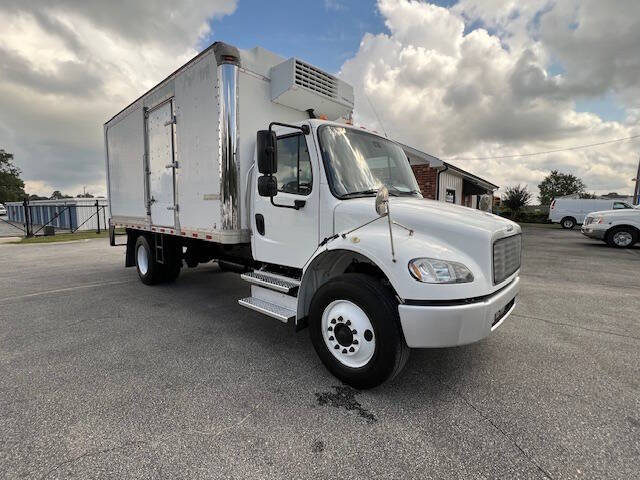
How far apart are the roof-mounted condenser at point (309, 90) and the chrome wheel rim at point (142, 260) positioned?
4203 mm

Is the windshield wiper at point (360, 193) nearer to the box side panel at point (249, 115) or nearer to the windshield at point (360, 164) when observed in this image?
the windshield at point (360, 164)

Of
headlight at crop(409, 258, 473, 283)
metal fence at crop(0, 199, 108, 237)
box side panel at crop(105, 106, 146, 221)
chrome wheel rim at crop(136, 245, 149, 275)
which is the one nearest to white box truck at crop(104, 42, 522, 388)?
headlight at crop(409, 258, 473, 283)

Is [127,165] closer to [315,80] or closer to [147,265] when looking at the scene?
[147,265]

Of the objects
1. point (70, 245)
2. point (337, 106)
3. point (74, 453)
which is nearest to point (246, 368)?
point (74, 453)

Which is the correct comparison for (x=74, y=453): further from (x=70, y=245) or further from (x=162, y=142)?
(x=70, y=245)

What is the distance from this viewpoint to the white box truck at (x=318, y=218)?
2.59m

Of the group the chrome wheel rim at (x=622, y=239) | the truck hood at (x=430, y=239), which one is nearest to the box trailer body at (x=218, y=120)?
the truck hood at (x=430, y=239)

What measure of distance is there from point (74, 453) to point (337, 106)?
4457 millimetres

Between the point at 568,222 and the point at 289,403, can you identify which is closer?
the point at 289,403

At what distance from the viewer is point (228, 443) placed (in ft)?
7.40

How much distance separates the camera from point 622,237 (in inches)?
487

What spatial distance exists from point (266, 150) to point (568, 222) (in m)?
28.0

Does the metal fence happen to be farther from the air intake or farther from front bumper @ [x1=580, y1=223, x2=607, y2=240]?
front bumper @ [x1=580, y1=223, x2=607, y2=240]

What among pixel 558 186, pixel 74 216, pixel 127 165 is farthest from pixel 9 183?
pixel 558 186
